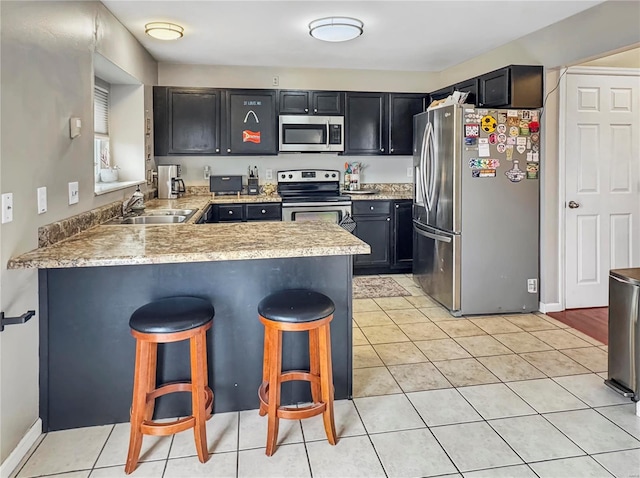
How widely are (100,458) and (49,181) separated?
131 centimetres

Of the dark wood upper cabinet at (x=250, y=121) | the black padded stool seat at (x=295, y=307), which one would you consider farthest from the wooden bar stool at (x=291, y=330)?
the dark wood upper cabinet at (x=250, y=121)

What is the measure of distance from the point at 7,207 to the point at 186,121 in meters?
3.43

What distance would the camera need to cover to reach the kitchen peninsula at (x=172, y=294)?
7.04 ft

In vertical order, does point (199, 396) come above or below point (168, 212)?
below

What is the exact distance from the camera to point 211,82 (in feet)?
17.4

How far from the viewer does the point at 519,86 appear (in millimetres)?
3795

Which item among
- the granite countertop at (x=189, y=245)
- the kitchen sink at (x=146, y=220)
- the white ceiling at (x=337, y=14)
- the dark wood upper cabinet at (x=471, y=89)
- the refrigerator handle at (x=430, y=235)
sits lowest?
the refrigerator handle at (x=430, y=235)

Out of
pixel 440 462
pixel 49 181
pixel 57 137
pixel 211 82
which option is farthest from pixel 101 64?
pixel 440 462

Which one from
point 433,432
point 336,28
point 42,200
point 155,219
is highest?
point 336,28

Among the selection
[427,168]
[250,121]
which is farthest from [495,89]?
[250,121]

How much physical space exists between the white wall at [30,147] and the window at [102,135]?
114 centimetres

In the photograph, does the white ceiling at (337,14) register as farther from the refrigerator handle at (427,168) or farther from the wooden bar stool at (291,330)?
the wooden bar stool at (291,330)

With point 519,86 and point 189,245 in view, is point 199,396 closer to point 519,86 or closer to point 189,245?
point 189,245

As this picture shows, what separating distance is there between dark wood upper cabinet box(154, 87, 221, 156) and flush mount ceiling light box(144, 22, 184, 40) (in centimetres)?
123
